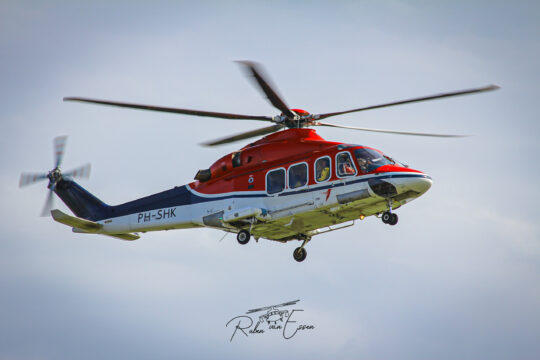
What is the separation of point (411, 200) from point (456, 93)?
431 centimetres

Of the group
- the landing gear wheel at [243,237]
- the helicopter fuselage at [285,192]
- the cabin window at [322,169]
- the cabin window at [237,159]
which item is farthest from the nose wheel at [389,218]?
the cabin window at [237,159]

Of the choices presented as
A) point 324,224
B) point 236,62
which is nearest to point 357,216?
point 324,224

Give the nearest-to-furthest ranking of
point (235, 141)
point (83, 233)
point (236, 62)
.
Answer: point (236, 62) → point (235, 141) → point (83, 233)

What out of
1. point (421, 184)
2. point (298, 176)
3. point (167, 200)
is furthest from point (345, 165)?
point (167, 200)

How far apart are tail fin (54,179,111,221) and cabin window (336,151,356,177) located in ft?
30.9

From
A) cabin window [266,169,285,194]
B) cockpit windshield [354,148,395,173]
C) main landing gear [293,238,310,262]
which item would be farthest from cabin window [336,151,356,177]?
main landing gear [293,238,310,262]

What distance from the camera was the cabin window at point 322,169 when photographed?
22.1m

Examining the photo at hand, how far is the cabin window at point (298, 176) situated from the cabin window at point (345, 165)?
3.74 feet

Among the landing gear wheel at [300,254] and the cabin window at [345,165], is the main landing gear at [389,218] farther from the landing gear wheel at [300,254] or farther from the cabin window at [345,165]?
the landing gear wheel at [300,254]

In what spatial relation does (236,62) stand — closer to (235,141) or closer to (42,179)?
(235,141)

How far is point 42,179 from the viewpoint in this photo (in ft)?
87.0

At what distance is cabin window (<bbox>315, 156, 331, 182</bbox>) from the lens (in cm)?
2208

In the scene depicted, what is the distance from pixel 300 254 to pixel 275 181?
3.02 meters

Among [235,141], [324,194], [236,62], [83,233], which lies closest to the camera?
[236,62]
